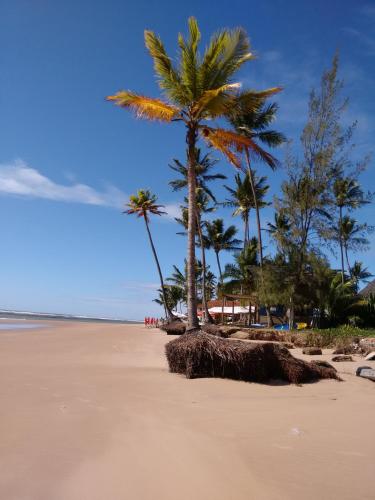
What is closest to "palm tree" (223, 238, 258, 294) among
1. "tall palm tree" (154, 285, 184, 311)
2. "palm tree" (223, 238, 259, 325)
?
"palm tree" (223, 238, 259, 325)

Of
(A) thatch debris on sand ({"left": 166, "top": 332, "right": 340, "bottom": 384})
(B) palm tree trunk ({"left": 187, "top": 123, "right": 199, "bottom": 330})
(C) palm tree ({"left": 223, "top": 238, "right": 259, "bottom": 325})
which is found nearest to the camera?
(A) thatch debris on sand ({"left": 166, "top": 332, "right": 340, "bottom": 384})

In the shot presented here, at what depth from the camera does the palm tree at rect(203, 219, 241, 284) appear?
40.1 meters

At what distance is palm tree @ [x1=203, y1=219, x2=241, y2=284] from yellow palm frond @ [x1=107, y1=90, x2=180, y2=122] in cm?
2863

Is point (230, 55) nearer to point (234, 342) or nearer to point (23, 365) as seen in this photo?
point (234, 342)

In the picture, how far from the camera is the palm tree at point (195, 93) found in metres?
11.2

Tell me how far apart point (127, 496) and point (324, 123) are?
819 inches

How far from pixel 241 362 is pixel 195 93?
7.76 meters

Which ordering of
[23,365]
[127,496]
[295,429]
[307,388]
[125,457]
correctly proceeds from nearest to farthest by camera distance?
[127,496], [125,457], [295,429], [307,388], [23,365]

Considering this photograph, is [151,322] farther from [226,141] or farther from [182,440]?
[182,440]

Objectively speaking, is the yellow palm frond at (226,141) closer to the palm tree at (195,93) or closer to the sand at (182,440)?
the palm tree at (195,93)

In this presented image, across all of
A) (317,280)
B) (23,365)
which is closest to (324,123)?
(317,280)

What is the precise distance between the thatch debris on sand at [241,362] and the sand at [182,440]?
41cm

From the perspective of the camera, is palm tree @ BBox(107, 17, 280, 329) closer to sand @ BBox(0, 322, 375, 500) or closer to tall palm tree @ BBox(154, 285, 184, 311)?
sand @ BBox(0, 322, 375, 500)

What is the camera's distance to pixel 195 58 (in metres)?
11.2
